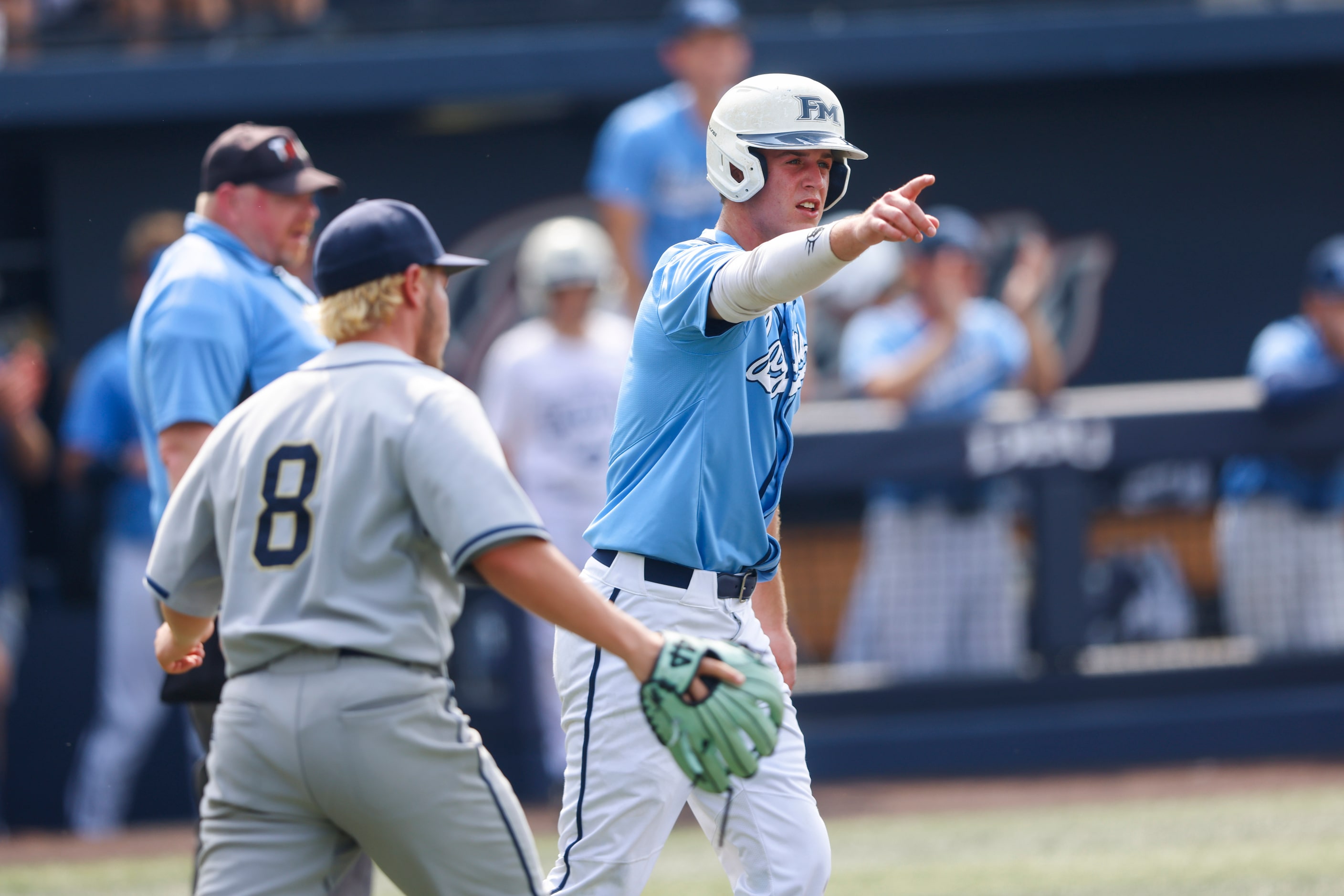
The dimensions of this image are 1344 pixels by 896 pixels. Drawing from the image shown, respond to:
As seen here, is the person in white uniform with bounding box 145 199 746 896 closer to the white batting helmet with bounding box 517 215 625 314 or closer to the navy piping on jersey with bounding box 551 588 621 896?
the navy piping on jersey with bounding box 551 588 621 896

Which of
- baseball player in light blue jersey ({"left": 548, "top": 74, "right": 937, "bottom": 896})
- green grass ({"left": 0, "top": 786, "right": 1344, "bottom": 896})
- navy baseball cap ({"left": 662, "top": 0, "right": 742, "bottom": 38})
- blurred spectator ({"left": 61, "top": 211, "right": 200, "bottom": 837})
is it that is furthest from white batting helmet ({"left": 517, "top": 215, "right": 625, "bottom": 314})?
baseball player in light blue jersey ({"left": 548, "top": 74, "right": 937, "bottom": 896})

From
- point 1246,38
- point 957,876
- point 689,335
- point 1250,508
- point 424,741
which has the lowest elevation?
point 957,876

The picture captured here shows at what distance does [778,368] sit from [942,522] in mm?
4163

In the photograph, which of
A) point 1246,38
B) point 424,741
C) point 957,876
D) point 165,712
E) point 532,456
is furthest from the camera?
point 1246,38

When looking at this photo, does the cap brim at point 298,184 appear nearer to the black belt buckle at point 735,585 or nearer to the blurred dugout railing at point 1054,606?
the black belt buckle at point 735,585

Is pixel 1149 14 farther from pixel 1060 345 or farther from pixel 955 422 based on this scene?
pixel 955 422

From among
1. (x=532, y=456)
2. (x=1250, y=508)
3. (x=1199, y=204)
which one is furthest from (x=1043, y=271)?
(x=532, y=456)

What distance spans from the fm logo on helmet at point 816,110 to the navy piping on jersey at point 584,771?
43.1 inches

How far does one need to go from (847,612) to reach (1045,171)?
387 centimetres

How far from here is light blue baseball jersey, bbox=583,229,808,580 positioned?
3.44 meters

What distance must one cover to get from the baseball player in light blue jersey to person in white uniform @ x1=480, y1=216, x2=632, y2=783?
3.44 m

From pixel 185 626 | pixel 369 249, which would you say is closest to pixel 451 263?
pixel 369 249

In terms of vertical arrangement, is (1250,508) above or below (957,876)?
above

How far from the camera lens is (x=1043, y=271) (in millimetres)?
10180
